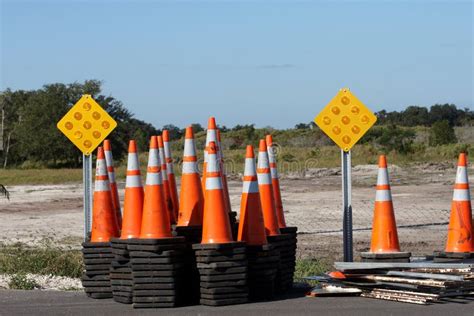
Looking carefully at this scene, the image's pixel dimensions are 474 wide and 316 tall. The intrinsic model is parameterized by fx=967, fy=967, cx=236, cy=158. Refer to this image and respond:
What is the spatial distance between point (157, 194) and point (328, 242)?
24.9ft

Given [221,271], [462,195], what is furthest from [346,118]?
[221,271]

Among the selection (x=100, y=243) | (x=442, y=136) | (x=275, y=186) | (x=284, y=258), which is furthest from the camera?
(x=442, y=136)

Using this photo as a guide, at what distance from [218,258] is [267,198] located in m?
1.41

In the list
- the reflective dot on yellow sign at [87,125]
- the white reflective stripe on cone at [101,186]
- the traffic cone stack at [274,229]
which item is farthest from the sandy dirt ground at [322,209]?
the white reflective stripe on cone at [101,186]

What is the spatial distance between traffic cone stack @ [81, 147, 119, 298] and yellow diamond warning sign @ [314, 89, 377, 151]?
8.64ft

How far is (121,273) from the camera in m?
9.57

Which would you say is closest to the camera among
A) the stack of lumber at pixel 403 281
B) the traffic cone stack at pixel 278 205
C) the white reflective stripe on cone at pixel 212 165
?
the stack of lumber at pixel 403 281

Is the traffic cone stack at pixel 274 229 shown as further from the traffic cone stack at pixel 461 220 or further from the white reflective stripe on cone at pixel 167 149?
the traffic cone stack at pixel 461 220

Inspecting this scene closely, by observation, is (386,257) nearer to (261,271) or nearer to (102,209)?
(261,271)

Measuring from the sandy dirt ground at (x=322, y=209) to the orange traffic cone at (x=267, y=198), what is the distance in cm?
432

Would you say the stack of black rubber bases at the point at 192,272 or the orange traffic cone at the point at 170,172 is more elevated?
the orange traffic cone at the point at 170,172

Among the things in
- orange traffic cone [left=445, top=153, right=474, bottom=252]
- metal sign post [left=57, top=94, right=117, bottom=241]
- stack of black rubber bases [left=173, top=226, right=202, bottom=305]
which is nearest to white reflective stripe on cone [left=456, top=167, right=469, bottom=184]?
orange traffic cone [left=445, top=153, right=474, bottom=252]

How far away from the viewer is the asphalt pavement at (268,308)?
8.91m

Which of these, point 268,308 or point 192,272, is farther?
point 192,272
